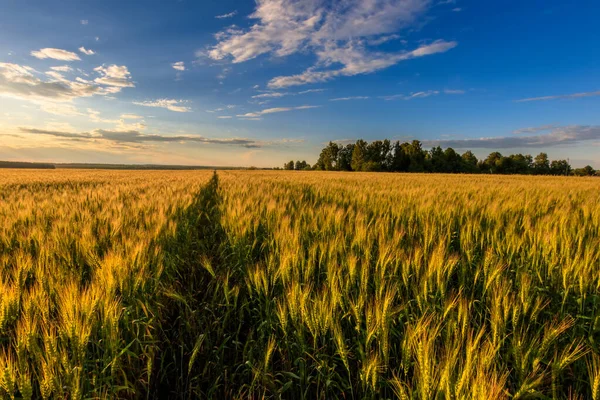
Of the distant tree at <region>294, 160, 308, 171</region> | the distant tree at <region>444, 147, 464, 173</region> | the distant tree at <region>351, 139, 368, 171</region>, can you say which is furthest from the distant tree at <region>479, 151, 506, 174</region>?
the distant tree at <region>294, 160, 308, 171</region>

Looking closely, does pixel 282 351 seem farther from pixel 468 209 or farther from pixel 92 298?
pixel 468 209

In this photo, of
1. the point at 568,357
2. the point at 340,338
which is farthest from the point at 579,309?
the point at 340,338

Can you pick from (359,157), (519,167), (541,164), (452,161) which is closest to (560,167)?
(541,164)

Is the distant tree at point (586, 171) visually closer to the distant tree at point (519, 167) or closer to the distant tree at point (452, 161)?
the distant tree at point (519, 167)

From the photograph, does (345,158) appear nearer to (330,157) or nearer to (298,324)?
(330,157)

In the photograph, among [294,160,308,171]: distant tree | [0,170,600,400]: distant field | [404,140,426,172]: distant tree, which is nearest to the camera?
[0,170,600,400]: distant field

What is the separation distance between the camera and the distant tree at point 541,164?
260 ft

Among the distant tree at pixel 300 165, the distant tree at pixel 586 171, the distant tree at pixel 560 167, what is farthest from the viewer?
the distant tree at pixel 300 165

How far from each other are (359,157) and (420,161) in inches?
601

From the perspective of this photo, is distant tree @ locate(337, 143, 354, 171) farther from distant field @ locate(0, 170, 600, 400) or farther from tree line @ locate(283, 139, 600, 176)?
distant field @ locate(0, 170, 600, 400)

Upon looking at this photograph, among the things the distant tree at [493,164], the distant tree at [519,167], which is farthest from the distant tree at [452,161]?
the distant tree at [519,167]

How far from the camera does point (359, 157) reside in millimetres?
73625

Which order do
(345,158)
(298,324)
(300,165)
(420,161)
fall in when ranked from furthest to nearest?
(300,165)
(345,158)
(420,161)
(298,324)

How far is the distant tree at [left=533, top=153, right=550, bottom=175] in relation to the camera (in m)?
79.2
